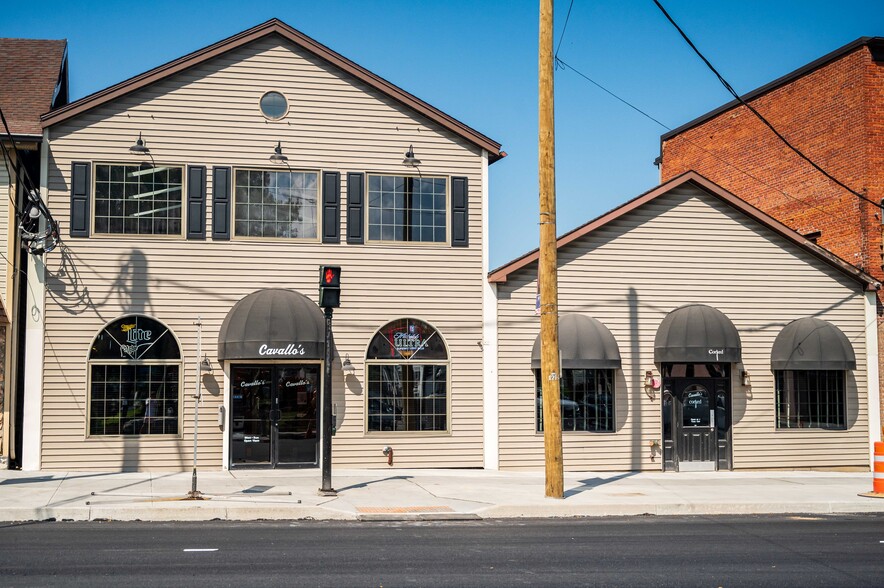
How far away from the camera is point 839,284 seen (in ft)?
73.4

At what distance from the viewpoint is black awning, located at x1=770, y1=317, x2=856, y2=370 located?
2123 centimetres

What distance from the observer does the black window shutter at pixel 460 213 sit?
2072 centimetres

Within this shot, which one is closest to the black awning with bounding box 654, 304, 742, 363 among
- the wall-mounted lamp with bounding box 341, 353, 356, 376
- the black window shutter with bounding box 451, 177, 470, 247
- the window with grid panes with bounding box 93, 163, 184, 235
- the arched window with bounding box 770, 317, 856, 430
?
the arched window with bounding box 770, 317, 856, 430

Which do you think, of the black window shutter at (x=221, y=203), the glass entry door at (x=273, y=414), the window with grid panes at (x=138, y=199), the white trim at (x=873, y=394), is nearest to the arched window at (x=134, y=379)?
the glass entry door at (x=273, y=414)

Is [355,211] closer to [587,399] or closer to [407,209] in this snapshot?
[407,209]

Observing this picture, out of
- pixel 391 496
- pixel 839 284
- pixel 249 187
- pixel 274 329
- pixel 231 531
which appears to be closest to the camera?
pixel 231 531

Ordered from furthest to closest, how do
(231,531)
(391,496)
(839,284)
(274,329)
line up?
1. (839,284)
2. (274,329)
3. (391,496)
4. (231,531)

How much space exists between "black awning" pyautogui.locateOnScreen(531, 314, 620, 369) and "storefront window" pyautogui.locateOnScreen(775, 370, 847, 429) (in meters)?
4.27

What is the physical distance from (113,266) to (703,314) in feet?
40.3

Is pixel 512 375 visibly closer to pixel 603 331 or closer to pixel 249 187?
pixel 603 331

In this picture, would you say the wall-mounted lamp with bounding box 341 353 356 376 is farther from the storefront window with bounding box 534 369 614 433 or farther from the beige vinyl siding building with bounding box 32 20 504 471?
the storefront window with bounding box 534 369 614 433

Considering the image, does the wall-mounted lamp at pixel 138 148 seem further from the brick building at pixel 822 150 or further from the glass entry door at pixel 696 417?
the brick building at pixel 822 150

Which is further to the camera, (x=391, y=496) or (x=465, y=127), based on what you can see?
(x=465, y=127)

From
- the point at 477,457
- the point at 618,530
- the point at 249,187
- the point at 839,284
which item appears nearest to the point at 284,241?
the point at 249,187
